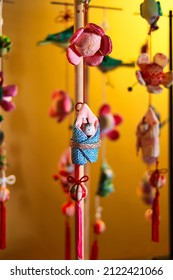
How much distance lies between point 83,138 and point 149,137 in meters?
0.22

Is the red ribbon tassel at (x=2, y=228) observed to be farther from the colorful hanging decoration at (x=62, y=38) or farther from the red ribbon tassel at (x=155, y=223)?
the colorful hanging decoration at (x=62, y=38)

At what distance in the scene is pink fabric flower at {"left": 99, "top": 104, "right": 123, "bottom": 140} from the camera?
3.76 feet

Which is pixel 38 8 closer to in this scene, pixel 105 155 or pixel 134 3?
pixel 134 3

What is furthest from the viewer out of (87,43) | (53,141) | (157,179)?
(53,141)

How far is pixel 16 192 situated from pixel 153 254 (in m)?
0.46

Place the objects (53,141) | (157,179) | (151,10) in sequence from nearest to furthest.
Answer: (151,10) < (157,179) < (53,141)

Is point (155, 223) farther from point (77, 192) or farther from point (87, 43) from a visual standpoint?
point (87, 43)

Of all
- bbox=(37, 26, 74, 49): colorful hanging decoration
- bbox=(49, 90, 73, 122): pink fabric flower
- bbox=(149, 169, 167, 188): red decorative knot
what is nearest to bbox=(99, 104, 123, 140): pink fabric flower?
bbox=(49, 90, 73, 122): pink fabric flower

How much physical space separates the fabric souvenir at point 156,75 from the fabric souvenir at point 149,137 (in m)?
0.04

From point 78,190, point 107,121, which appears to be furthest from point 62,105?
point 78,190

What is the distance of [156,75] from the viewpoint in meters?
0.84

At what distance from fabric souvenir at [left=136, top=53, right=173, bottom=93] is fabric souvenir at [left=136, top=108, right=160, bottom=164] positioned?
0.15 ft

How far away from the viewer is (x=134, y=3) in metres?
1.20

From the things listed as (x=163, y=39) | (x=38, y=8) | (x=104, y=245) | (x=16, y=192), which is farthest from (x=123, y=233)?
(x=38, y=8)
